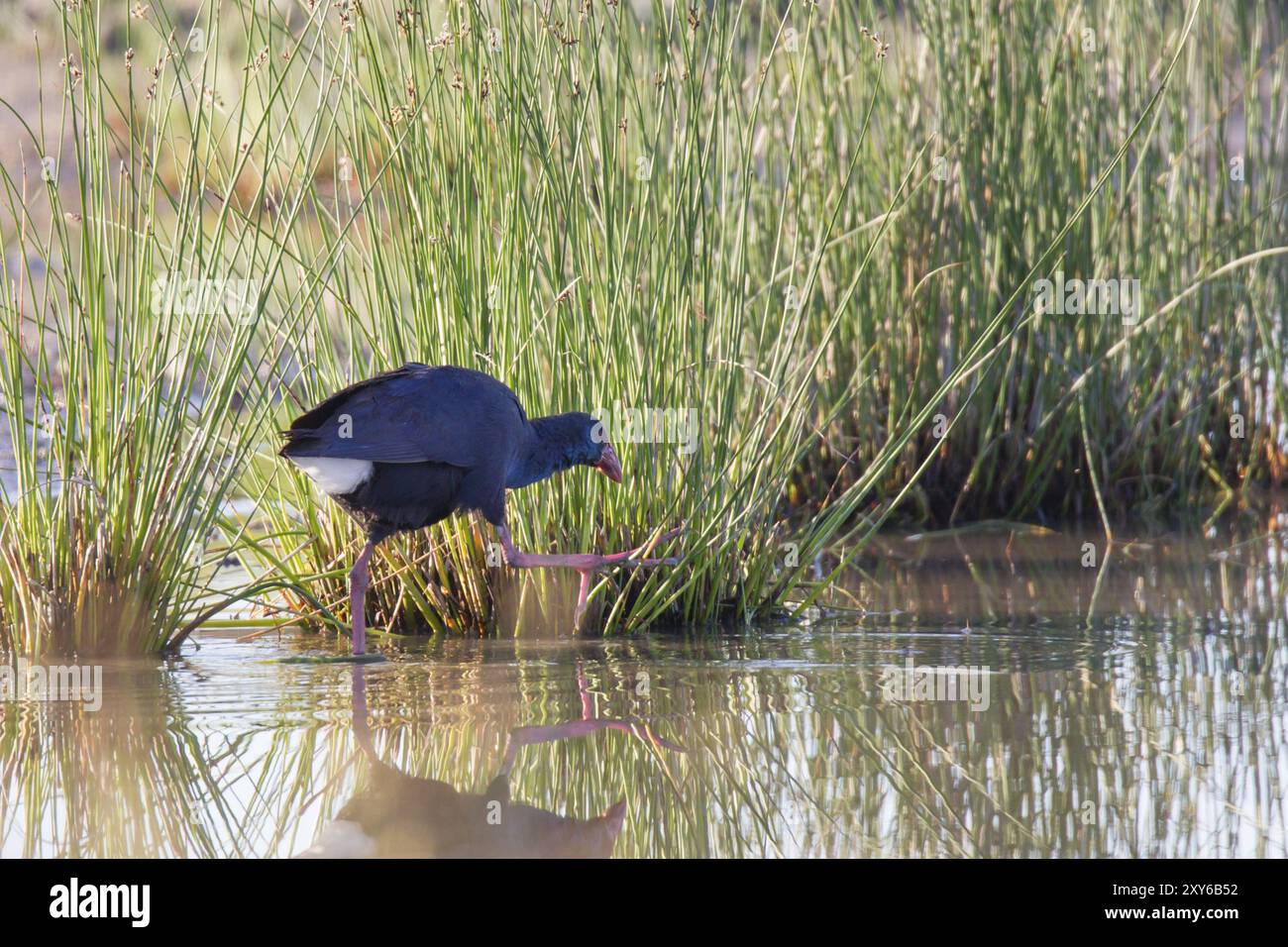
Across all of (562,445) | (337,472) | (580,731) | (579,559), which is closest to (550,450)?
(562,445)

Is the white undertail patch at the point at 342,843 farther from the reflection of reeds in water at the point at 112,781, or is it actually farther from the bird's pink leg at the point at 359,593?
the bird's pink leg at the point at 359,593

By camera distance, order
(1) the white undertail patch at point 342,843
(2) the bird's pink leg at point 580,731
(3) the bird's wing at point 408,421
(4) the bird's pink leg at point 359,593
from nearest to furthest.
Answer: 1. (1) the white undertail patch at point 342,843
2. (2) the bird's pink leg at point 580,731
3. (3) the bird's wing at point 408,421
4. (4) the bird's pink leg at point 359,593

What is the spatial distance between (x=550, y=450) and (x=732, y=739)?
3.35 feet

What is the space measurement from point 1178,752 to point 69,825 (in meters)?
1.91

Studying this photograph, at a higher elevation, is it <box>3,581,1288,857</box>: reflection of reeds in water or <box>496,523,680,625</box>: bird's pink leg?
<box>496,523,680,625</box>: bird's pink leg

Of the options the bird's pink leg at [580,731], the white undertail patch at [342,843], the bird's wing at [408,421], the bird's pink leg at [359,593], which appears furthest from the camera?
the bird's pink leg at [359,593]

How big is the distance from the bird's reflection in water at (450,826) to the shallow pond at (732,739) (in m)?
0.01

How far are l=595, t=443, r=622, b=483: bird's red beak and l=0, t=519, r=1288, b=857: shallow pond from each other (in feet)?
1.40

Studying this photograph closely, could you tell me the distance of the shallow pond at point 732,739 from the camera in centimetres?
246

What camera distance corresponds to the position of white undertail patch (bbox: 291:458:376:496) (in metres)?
3.51

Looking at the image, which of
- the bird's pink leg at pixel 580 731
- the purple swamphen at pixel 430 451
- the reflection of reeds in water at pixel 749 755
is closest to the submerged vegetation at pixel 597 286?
the purple swamphen at pixel 430 451

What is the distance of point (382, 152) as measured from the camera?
3879mm

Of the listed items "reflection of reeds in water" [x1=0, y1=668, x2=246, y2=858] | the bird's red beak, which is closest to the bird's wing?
the bird's red beak

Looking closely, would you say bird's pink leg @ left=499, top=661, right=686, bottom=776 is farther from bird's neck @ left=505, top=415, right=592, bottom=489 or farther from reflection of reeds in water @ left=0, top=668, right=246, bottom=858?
bird's neck @ left=505, top=415, right=592, bottom=489
